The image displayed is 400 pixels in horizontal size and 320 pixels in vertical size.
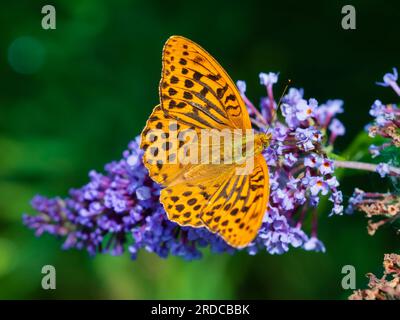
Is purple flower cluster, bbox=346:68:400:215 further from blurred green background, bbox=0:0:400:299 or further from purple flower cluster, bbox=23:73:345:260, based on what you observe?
blurred green background, bbox=0:0:400:299

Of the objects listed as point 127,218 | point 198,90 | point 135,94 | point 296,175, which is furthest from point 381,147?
point 135,94

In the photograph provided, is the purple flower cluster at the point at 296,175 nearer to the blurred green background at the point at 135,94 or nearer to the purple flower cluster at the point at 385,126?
the purple flower cluster at the point at 385,126

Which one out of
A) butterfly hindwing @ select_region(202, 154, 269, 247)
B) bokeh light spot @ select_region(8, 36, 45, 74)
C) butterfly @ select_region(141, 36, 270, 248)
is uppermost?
bokeh light spot @ select_region(8, 36, 45, 74)

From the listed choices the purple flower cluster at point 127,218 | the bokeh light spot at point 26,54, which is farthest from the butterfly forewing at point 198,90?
the bokeh light spot at point 26,54

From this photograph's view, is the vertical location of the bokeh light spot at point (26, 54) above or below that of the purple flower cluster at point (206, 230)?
above

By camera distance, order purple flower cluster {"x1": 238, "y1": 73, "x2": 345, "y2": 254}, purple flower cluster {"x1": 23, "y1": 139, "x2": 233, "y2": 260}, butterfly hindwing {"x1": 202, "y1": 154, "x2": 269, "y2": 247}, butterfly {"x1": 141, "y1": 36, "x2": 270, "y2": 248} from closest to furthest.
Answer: butterfly hindwing {"x1": 202, "y1": 154, "x2": 269, "y2": 247} → butterfly {"x1": 141, "y1": 36, "x2": 270, "y2": 248} → purple flower cluster {"x1": 238, "y1": 73, "x2": 345, "y2": 254} → purple flower cluster {"x1": 23, "y1": 139, "x2": 233, "y2": 260}

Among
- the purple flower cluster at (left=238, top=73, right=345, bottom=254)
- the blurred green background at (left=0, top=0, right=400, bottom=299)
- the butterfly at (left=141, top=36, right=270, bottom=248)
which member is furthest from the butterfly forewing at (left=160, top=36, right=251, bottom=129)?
the blurred green background at (left=0, top=0, right=400, bottom=299)

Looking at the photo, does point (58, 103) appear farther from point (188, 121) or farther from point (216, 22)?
point (188, 121)
